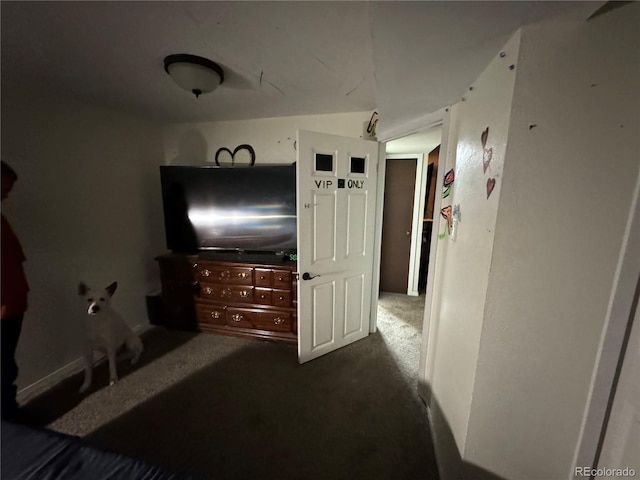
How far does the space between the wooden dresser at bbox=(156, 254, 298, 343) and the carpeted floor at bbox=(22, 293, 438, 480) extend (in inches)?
7.2

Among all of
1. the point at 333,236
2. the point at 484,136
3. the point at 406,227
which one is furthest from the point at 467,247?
the point at 406,227

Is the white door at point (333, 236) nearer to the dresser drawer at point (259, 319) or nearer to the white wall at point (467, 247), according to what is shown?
the dresser drawer at point (259, 319)

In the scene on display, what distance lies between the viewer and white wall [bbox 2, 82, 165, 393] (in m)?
0.50

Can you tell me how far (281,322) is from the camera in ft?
6.73

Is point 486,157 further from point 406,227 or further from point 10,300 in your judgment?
point 406,227

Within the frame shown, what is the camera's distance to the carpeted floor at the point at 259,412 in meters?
1.12

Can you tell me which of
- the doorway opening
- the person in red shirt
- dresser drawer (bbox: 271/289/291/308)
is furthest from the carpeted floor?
the doorway opening

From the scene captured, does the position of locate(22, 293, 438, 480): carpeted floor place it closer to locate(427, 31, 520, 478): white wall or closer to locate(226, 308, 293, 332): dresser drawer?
locate(226, 308, 293, 332): dresser drawer

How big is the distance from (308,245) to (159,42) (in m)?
1.25

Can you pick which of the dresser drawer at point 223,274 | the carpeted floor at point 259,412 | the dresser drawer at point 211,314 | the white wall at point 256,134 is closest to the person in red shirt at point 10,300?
the carpeted floor at point 259,412

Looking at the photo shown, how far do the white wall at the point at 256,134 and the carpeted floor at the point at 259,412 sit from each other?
170 centimetres

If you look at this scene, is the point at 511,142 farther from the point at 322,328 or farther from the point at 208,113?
the point at 208,113

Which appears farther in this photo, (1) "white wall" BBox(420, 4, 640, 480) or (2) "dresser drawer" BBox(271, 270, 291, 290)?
(2) "dresser drawer" BBox(271, 270, 291, 290)

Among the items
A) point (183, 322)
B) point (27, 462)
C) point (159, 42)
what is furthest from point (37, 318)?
point (183, 322)
